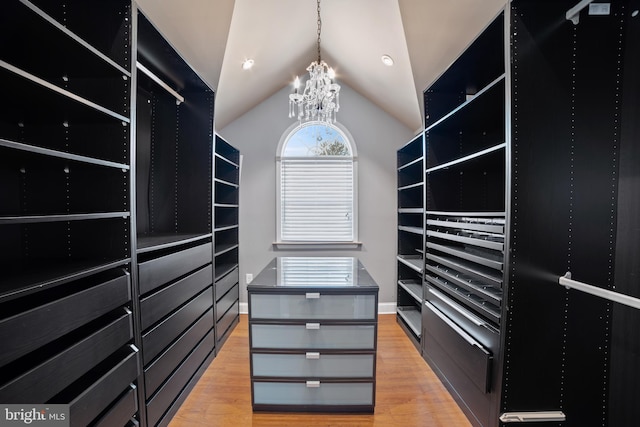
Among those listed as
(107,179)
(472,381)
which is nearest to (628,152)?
(472,381)

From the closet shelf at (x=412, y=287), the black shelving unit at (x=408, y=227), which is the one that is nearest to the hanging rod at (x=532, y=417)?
the closet shelf at (x=412, y=287)

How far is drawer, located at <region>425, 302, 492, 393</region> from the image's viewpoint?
1514mm

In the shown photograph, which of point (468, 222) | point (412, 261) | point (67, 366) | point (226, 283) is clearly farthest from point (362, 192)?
point (67, 366)

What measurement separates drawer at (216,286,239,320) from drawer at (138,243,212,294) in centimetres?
61

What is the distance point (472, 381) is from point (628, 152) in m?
1.44

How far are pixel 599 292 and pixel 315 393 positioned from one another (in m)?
1.61

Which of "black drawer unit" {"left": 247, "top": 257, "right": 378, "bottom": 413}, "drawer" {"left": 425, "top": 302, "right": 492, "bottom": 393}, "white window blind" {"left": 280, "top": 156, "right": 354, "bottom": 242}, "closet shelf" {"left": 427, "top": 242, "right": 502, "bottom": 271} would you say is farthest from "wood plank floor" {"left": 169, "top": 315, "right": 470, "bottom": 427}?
"white window blind" {"left": 280, "top": 156, "right": 354, "bottom": 242}

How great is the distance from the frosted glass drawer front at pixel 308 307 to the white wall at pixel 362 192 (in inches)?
74.6

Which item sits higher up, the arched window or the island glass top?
the arched window

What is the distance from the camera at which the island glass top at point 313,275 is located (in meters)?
1.79

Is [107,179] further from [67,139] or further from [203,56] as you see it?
[203,56]

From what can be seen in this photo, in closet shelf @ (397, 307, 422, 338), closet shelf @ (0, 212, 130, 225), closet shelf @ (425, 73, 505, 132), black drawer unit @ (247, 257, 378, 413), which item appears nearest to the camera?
closet shelf @ (0, 212, 130, 225)

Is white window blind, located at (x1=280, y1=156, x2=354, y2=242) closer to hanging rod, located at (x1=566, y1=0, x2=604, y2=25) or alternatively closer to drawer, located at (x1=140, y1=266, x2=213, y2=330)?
drawer, located at (x1=140, y1=266, x2=213, y2=330)

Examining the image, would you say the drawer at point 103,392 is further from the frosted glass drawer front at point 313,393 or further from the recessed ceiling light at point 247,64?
the recessed ceiling light at point 247,64
